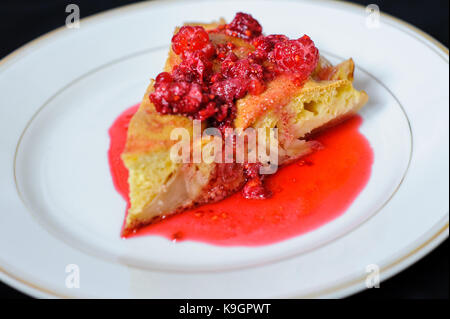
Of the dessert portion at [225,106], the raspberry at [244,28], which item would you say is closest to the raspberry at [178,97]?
the dessert portion at [225,106]

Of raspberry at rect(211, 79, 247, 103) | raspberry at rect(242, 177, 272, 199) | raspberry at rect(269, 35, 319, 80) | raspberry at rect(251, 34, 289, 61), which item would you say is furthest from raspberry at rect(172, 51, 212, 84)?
raspberry at rect(242, 177, 272, 199)

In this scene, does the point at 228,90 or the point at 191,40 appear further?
the point at 191,40

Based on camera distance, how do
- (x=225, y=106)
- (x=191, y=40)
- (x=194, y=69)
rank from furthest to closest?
(x=191, y=40), (x=194, y=69), (x=225, y=106)

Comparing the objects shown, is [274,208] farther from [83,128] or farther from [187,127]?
[83,128]

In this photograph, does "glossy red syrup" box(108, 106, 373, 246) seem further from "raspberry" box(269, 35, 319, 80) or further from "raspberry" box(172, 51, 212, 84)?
"raspberry" box(172, 51, 212, 84)

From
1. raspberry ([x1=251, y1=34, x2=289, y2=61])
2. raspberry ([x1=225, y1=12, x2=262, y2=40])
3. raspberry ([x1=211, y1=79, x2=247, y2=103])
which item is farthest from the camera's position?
raspberry ([x1=225, y1=12, x2=262, y2=40])

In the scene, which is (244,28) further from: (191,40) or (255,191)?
(255,191)

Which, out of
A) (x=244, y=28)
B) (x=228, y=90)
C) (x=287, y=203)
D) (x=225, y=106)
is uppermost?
(x=244, y=28)

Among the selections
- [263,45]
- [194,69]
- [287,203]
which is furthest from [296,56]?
[287,203]
